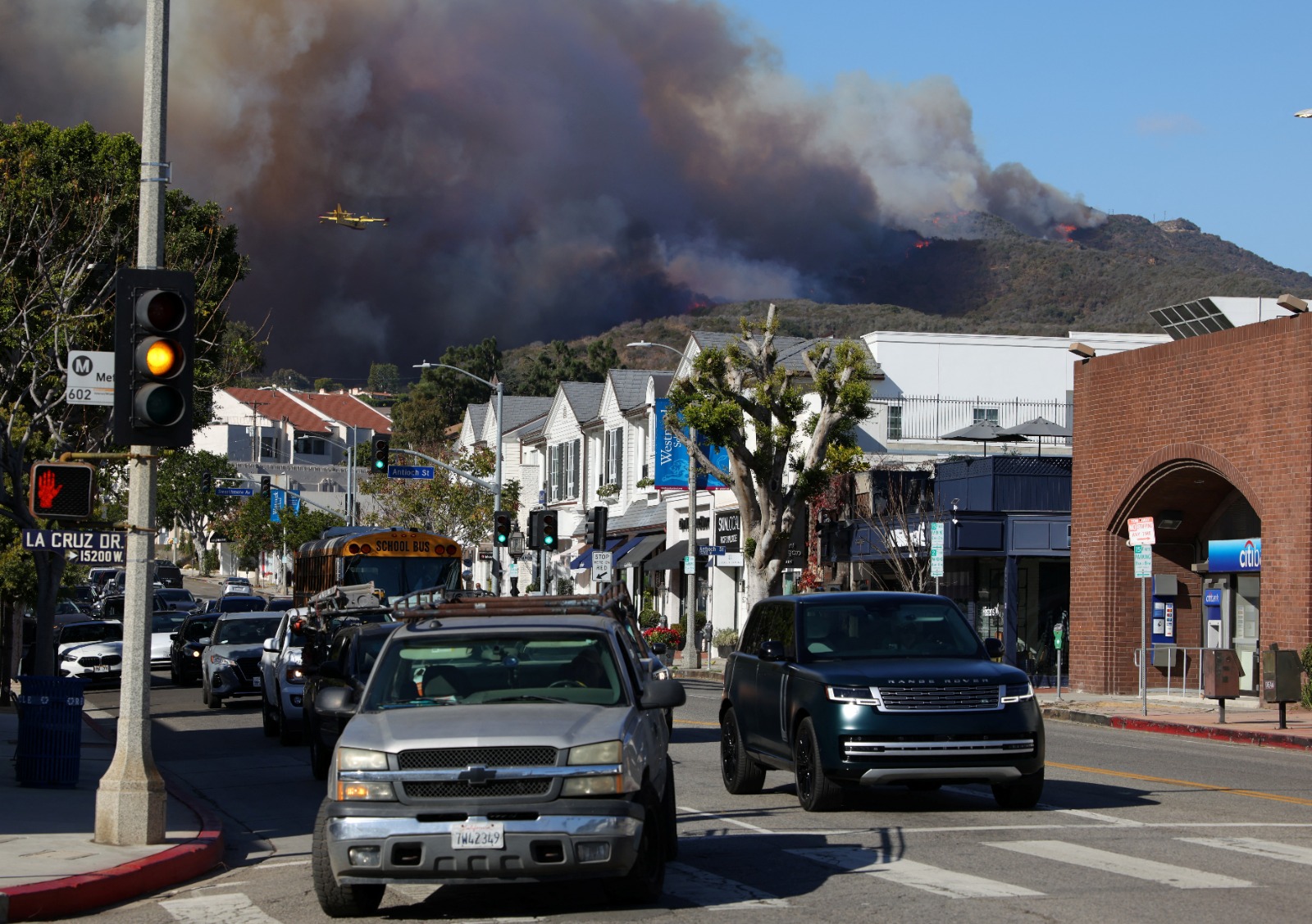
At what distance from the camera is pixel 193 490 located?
107 m

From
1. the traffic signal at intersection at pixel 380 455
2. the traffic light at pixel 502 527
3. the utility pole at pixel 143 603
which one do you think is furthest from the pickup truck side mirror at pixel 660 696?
the traffic signal at intersection at pixel 380 455

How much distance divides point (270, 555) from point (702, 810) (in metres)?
106

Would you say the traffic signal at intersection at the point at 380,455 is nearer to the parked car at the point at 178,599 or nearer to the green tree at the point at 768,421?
the green tree at the point at 768,421

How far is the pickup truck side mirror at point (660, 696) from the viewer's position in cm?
970

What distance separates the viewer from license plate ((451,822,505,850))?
28.3 feet

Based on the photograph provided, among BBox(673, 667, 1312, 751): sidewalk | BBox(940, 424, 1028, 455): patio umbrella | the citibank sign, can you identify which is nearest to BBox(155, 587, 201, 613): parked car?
BBox(940, 424, 1028, 455): patio umbrella

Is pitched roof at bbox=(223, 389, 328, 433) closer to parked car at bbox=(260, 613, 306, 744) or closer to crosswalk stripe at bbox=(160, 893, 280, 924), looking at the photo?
parked car at bbox=(260, 613, 306, 744)

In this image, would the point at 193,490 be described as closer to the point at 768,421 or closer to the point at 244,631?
the point at 768,421

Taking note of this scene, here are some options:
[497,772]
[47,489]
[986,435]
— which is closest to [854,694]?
[497,772]

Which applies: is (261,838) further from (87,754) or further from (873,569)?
(873,569)

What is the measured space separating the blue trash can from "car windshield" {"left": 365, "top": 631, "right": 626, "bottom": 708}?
7556 millimetres

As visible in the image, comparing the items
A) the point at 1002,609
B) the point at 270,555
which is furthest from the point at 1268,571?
the point at 270,555

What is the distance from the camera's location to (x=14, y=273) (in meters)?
27.9

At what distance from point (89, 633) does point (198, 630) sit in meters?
2.68
